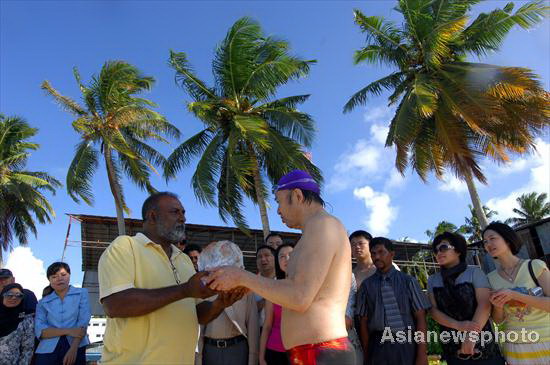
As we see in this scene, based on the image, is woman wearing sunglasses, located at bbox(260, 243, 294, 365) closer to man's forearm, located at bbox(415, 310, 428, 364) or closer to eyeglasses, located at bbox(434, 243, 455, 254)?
man's forearm, located at bbox(415, 310, 428, 364)

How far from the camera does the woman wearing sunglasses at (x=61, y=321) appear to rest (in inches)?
181

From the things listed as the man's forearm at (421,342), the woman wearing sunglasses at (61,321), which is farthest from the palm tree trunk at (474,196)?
the woman wearing sunglasses at (61,321)

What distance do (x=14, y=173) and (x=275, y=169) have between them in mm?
17297

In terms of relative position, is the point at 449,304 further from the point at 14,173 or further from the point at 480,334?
the point at 14,173

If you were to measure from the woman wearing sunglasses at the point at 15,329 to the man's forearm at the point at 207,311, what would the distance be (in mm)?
3546

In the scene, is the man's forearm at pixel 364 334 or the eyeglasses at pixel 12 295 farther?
the eyeglasses at pixel 12 295

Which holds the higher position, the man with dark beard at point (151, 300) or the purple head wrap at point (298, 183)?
the purple head wrap at point (298, 183)

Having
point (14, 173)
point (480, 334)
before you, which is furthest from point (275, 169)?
point (14, 173)

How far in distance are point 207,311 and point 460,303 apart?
2.59m

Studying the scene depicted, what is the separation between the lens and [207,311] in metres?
2.45

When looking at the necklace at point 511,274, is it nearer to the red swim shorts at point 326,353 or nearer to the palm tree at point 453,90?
the red swim shorts at point 326,353

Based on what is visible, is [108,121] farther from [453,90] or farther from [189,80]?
[453,90]

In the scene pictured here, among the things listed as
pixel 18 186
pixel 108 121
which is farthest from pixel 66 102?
pixel 18 186

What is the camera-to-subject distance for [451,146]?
47.6ft
